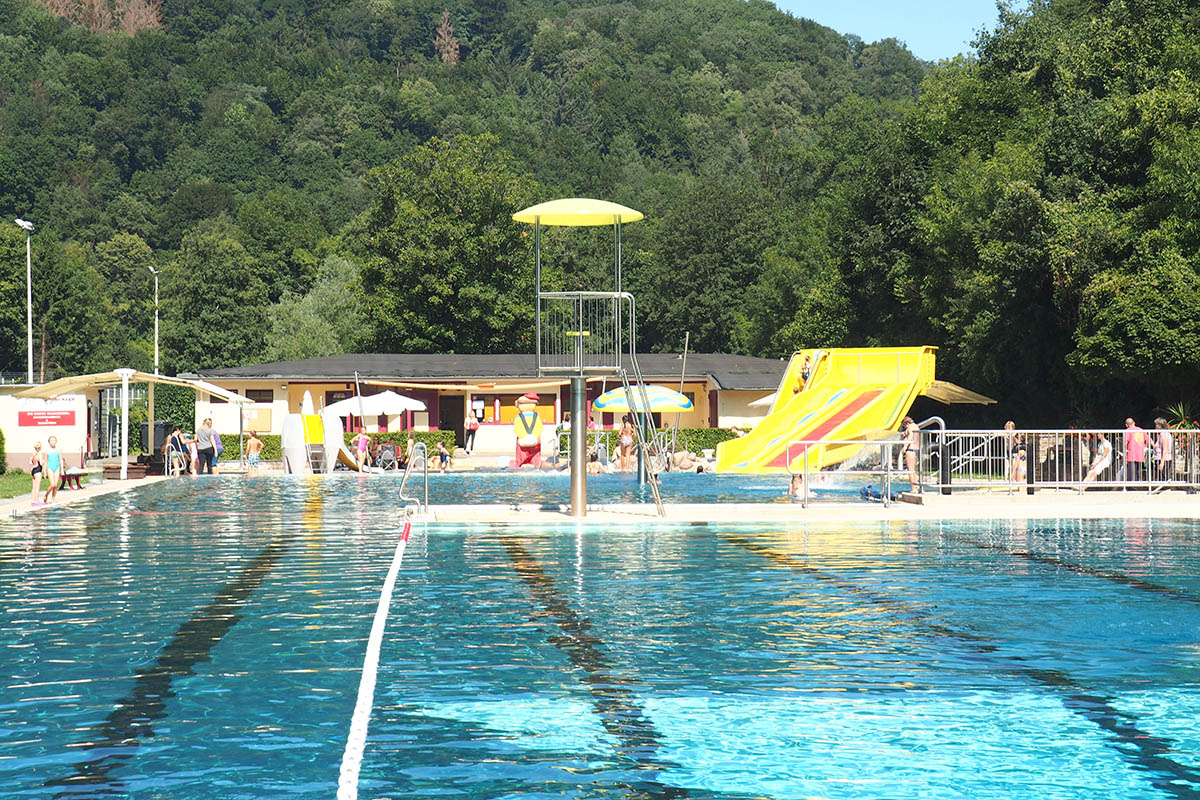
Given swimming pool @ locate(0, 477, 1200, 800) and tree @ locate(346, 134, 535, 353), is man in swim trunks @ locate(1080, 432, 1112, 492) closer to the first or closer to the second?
swimming pool @ locate(0, 477, 1200, 800)

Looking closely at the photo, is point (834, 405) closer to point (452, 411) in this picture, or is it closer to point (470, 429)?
point (470, 429)

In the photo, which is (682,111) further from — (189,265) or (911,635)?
(911,635)

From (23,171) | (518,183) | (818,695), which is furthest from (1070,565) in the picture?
(23,171)

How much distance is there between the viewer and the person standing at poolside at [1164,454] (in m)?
27.4

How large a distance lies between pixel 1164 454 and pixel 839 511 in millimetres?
8663

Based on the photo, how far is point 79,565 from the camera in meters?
16.2

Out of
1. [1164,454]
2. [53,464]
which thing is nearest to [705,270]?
Result: [1164,454]

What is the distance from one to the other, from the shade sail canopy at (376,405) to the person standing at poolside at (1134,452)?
2305cm

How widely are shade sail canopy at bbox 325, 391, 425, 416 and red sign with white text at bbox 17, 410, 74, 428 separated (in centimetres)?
813

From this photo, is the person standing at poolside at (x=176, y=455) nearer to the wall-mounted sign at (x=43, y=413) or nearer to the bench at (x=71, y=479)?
the wall-mounted sign at (x=43, y=413)

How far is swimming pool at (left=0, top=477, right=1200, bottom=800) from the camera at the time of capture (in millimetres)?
7047

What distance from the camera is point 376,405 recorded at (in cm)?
4466

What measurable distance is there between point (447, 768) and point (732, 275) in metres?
88.4

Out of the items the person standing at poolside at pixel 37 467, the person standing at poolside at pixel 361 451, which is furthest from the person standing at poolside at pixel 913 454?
the person standing at poolside at pixel 361 451
